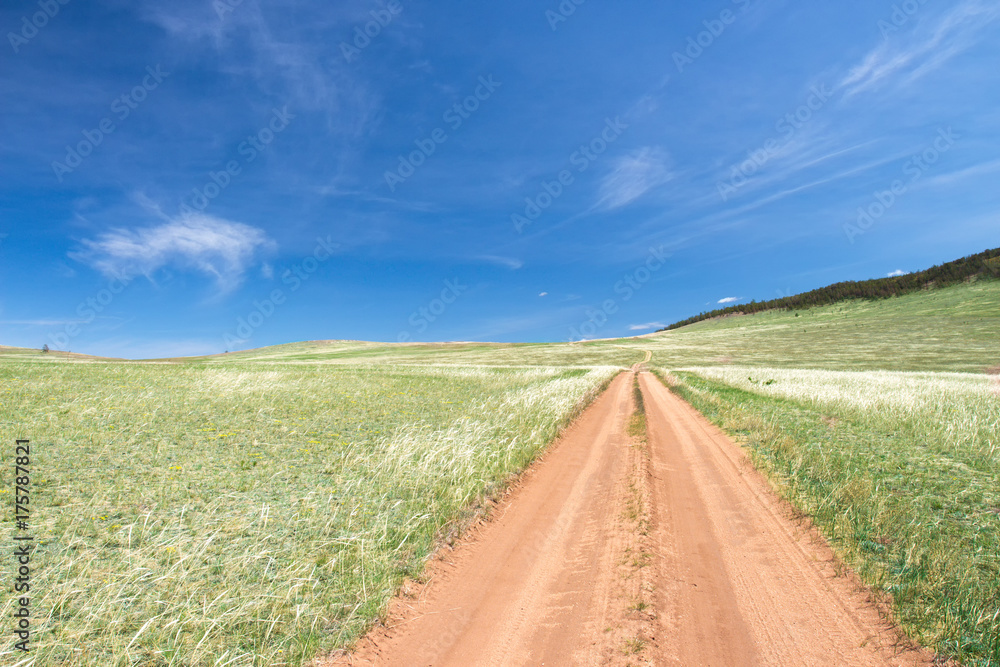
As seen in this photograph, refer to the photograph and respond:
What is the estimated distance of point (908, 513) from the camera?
7.14m

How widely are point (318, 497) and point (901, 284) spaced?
142 meters

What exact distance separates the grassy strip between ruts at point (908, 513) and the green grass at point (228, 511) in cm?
595

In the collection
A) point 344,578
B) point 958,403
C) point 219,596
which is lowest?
point 958,403

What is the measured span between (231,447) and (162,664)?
7.79 meters

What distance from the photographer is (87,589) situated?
198 inches

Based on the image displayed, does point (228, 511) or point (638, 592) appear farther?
point (228, 511)

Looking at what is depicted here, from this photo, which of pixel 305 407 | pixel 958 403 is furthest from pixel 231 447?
pixel 958 403

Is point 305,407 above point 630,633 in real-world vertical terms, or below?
above

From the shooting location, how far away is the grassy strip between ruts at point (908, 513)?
459 cm

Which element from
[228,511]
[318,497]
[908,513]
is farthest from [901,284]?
[228,511]

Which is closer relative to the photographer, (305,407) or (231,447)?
(231,447)

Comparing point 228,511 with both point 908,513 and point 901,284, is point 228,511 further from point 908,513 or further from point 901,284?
point 901,284

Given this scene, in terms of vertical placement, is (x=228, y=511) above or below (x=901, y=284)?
below

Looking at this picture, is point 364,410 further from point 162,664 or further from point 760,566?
point 760,566
